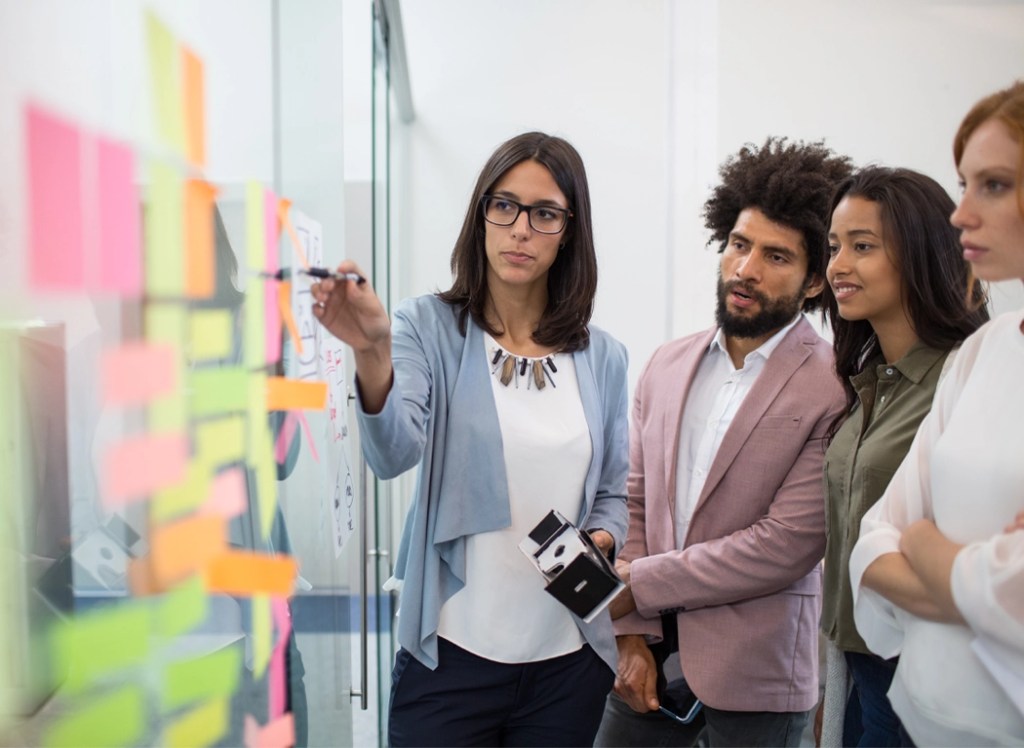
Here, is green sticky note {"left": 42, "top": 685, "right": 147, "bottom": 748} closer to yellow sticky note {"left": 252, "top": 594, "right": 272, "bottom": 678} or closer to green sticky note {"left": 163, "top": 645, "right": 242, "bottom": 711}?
green sticky note {"left": 163, "top": 645, "right": 242, "bottom": 711}

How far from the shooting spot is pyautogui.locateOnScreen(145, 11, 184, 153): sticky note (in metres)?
0.60

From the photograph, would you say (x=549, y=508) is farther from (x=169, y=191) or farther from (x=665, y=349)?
(x=169, y=191)

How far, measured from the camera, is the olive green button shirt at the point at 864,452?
1353 millimetres

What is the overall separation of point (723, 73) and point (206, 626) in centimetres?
304

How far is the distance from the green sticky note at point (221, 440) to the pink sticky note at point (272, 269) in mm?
134

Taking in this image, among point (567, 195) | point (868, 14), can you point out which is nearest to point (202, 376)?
point (567, 195)

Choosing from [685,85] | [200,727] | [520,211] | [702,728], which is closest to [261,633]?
[200,727]

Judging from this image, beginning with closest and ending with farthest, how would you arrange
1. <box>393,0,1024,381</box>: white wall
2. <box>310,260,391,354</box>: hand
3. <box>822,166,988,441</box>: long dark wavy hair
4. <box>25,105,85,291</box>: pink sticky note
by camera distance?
<box>25,105,85,291</box>: pink sticky note, <box>310,260,391,354</box>: hand, <box>822,166,988,441</box>: long dark wavy hair, <box>393,0,1024,381</box>: white wall

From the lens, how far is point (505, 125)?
3264 millimetres

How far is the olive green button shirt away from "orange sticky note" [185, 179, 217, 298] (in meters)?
1.07

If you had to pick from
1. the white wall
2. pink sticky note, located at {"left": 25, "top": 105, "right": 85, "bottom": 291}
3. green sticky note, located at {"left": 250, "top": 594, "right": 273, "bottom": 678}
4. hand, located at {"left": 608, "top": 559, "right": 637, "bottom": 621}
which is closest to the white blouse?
hand, located at {"left": 608, "top": 559, "right": 637, "bottom": 621}

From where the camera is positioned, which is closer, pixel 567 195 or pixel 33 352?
pixel 33 352

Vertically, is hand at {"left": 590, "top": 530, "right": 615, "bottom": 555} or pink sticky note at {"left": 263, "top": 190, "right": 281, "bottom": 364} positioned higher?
pink sticky note at {"left": 263, "top": 190, "right": 281, "bottom": 364}

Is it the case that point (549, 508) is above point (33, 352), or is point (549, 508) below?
below
